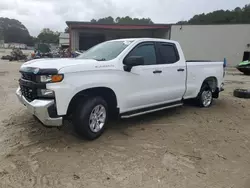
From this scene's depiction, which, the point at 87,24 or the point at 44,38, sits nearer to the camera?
the point at 87,24

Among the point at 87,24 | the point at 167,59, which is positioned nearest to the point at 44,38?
the point at 87,24

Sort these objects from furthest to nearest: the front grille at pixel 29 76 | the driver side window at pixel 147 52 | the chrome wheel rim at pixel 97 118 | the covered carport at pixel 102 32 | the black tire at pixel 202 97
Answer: the covered carport at pixel 102 32 → the black tire at pixel 202 97 → the driver side window at pixel 147 52 → the chrome wheel rim at pixel 97 118 → the front grille at pixel 29 76

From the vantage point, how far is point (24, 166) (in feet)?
11.2

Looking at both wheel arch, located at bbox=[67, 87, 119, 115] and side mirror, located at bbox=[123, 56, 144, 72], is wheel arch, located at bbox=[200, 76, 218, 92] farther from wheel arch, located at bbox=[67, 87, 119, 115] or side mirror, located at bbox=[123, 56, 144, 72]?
wheel arch, located at bbox=[67, 87, 119, 115]

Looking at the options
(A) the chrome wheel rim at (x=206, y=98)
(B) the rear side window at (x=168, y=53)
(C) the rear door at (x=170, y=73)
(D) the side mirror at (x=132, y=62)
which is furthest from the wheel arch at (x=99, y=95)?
(A) the chrome wheel rim at (x=206, y=98)

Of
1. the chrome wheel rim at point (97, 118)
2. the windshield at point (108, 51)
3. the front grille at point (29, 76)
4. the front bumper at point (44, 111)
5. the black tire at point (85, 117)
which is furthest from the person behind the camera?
the windshield at point (108, 51)

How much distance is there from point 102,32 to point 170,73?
2477 cm

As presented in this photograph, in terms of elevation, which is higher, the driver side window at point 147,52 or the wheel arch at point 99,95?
the driver side window at point 147,52

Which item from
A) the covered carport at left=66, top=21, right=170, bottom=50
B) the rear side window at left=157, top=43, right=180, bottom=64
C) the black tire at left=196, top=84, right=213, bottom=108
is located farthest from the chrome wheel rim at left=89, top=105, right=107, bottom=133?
the covered carport at left=66, top=21, right=170, bottom=50

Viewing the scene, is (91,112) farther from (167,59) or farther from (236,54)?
(236,54)

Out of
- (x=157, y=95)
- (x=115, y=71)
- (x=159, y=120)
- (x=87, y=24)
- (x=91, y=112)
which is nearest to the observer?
(x=91, y=112)

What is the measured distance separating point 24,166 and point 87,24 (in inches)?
869

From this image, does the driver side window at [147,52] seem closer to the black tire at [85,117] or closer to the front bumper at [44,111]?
the black tire at [85,117]

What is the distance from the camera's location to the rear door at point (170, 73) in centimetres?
542
